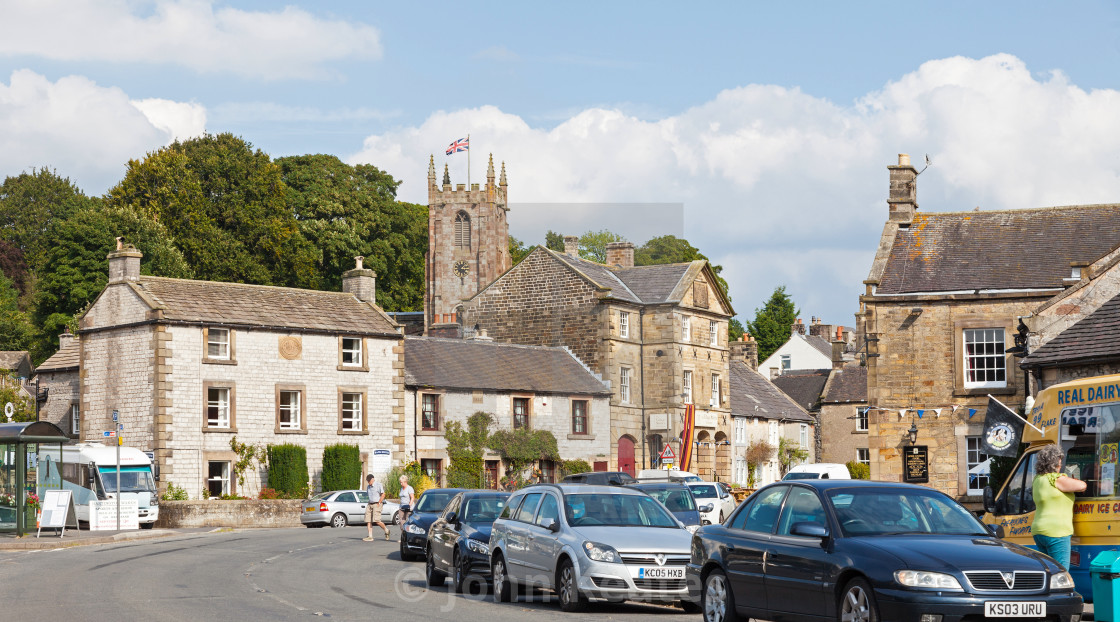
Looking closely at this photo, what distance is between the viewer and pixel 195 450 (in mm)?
46125

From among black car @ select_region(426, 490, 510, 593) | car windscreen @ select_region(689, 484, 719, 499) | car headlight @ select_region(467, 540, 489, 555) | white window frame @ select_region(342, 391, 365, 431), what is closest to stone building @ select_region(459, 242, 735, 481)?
white window frame @ select_region(342, 391, 365, 431)

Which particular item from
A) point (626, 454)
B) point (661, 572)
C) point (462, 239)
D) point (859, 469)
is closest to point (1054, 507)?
point (661, 572)

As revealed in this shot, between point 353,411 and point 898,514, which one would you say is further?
point 353,411

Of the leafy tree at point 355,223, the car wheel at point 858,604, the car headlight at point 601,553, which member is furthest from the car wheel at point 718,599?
the leafy tree at point 355,223

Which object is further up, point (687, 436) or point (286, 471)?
point (687, 436)

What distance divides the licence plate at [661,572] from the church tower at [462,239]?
81322mm

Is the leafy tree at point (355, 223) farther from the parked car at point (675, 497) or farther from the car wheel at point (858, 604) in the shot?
the car wheel at point (858, 604)

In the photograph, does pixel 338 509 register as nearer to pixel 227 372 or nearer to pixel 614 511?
pixel 227 372

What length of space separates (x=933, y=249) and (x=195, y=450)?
25574 mm

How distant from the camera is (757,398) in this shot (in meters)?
72.1

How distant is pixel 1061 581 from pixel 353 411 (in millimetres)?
41344

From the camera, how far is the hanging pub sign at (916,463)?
35.1 m

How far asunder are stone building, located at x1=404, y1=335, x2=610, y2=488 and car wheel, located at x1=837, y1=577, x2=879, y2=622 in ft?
135

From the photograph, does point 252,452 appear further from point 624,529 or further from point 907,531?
point 907,531
